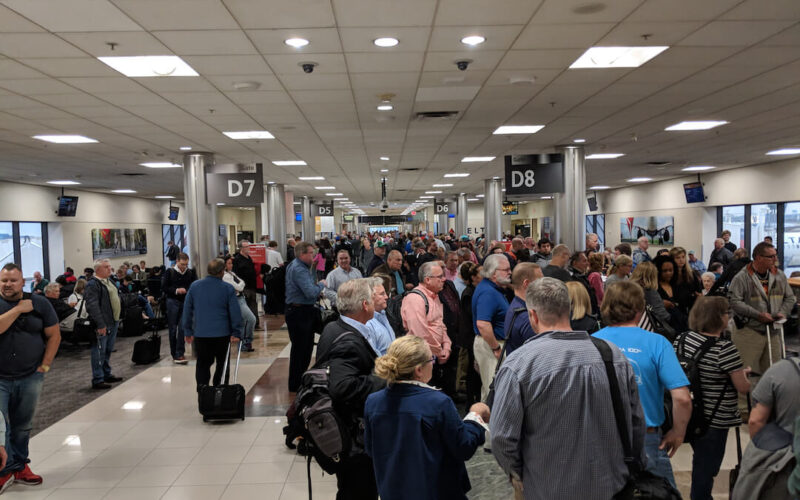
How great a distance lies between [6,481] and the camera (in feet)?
14.1

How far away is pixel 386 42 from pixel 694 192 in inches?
658

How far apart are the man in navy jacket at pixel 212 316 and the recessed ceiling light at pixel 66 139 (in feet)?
15.5

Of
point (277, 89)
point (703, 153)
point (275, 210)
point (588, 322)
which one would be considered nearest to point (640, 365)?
point (588, 322)

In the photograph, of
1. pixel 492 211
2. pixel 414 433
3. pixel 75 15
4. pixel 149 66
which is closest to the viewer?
pixel 414 433

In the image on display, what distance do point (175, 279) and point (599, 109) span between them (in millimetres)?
6906

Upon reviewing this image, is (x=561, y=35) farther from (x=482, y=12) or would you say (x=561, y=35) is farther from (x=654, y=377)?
(x=654, y=377)

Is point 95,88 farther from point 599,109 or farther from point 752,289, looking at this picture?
point 752,289

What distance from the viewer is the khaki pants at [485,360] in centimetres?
452

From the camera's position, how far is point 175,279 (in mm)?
8477

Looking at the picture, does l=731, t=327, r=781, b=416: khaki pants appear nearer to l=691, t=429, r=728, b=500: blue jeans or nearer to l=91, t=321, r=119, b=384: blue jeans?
l=691, t=429, r=728, b=500: blue jeans

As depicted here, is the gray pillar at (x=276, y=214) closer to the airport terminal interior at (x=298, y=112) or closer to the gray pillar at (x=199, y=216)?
the airport terminal interior at (x=298, y=112)

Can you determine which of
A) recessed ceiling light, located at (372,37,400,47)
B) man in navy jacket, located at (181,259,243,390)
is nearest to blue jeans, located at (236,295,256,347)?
man in navy jacket, located at (181,259,243,390)

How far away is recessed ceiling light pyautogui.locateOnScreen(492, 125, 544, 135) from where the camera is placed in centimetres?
884

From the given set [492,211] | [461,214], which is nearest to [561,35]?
[492,211]
